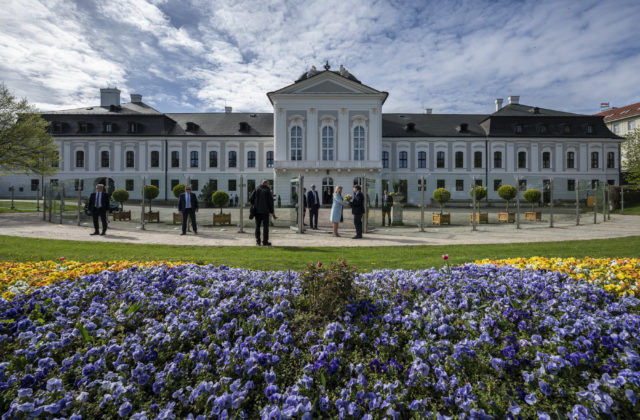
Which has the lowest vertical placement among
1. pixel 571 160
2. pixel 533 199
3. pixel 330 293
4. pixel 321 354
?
pixel 321 354

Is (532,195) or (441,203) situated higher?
(532,195)

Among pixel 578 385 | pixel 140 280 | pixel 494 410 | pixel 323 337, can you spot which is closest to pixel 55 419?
pixel 323 337

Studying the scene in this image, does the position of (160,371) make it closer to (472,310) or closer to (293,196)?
(472,310)

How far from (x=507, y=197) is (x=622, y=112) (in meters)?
63.9

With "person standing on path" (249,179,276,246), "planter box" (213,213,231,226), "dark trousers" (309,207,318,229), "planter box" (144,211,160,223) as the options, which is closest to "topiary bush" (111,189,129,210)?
"planter box" (144,211,160,223)

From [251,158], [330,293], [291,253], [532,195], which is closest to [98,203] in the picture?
[291,253]

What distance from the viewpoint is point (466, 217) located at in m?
20.8

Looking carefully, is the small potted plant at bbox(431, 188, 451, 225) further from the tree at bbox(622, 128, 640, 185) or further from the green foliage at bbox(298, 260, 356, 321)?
the tree at bbox(622, 128, 640, 185)

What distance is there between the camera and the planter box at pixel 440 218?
741 inches

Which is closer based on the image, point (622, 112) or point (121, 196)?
point (121, 196)

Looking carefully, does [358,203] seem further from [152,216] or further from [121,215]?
[121,215]

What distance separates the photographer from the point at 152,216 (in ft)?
60.8

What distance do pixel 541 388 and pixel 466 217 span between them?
19667 millimetres

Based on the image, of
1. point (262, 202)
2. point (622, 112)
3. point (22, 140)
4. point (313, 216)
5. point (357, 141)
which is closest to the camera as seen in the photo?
point (262, 202)
